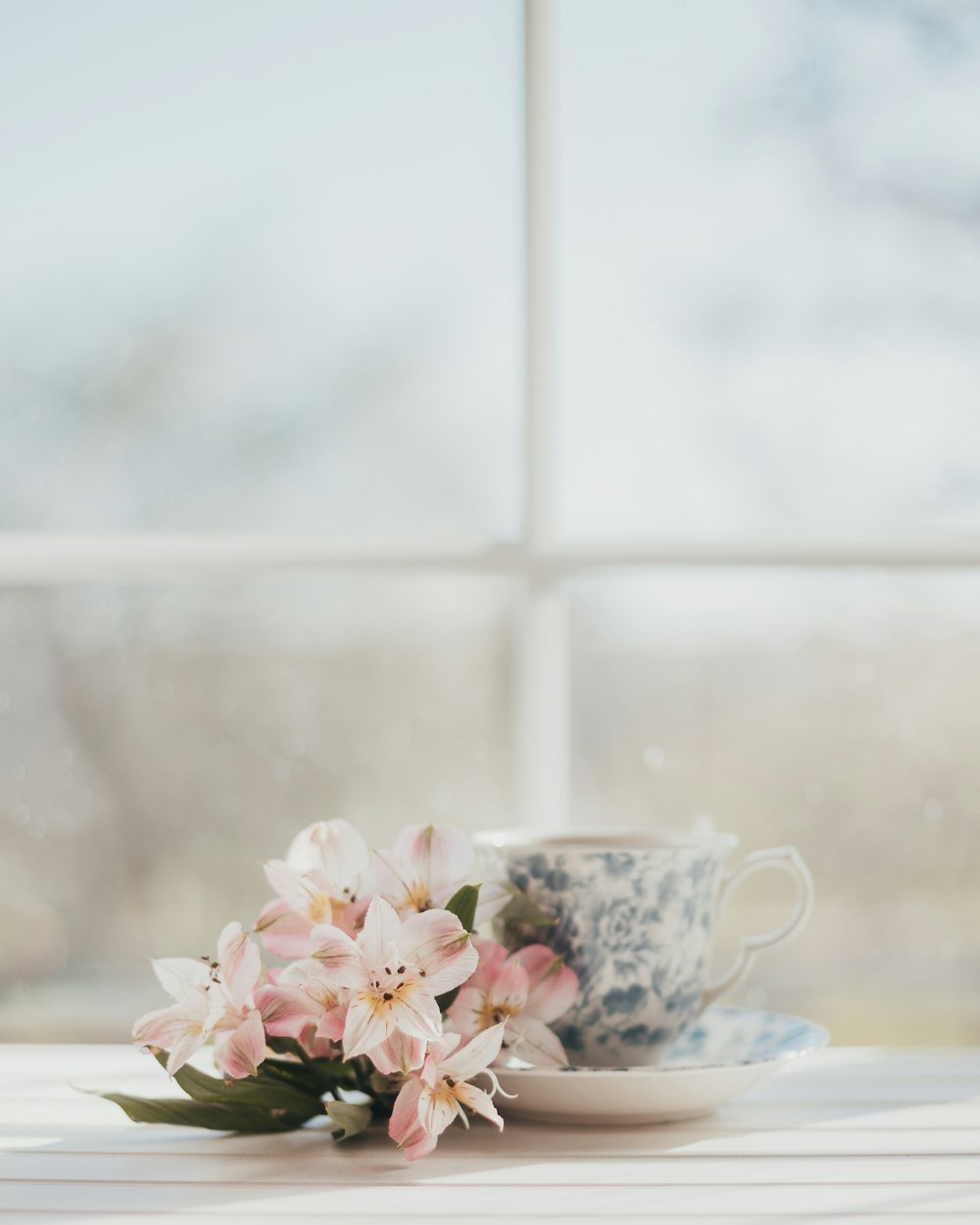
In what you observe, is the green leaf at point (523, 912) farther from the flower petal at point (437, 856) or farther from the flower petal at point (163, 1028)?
the flower petal at point (163, 1028)

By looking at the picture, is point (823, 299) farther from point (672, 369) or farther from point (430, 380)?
point (430, 380)

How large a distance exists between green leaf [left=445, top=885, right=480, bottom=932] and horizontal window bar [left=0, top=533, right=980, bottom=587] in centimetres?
37

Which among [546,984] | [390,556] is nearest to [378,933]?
[546,984]

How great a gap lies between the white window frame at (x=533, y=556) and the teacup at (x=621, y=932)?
258mm

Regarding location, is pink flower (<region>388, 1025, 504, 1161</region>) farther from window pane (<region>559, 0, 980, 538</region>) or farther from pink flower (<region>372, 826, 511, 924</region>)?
window pane (<region>559, 0, 980, 538</region>)

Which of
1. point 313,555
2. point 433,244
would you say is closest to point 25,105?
point 433,244

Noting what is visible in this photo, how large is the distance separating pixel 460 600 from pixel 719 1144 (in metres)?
0.51

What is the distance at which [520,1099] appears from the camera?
0.70 metres

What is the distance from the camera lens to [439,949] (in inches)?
25.8

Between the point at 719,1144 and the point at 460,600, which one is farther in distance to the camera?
the point at 460,600

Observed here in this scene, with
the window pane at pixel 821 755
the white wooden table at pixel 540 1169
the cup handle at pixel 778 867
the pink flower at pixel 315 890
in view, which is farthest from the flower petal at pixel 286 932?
the window pane at pixel 821 755

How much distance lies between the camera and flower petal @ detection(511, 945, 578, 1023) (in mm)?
721

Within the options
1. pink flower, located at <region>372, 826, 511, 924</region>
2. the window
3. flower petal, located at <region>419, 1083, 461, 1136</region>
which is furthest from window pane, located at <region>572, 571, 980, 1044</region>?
flower petal, located at <region>419, 1083, 461, 1136</region>

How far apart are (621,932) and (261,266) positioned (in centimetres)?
67
